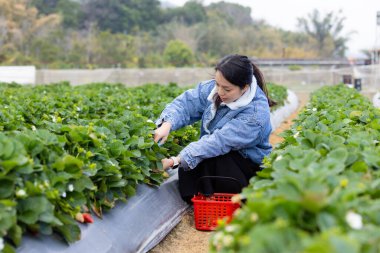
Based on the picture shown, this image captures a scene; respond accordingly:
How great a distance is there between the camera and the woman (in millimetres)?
4730

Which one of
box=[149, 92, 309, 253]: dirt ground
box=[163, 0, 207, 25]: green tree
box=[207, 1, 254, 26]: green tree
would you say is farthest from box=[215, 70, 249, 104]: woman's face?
box=[207, 1, 254, 26]: green tree

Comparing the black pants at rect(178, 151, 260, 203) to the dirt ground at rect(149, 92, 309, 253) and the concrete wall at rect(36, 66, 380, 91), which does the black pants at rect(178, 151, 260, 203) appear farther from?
the concrete wall at rect(36, 66, 380, 91)

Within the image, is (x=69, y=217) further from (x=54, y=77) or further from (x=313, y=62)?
(x=313, y=62)

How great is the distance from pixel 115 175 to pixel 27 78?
68.1 feet

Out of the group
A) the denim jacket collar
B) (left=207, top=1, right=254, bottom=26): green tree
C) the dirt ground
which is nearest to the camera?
the dirt ground

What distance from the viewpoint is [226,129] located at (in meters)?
4.79

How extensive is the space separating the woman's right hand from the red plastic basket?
1.75ft

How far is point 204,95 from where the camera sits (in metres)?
5.30

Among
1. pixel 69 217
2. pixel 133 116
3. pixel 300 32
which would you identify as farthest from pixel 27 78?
pixel 300 32

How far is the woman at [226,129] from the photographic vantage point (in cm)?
473

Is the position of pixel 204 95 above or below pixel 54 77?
above

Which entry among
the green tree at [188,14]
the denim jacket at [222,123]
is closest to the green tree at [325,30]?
the green tree at [188,14]

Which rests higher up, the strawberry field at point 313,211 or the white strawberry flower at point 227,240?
the strawberry field at point 313,211

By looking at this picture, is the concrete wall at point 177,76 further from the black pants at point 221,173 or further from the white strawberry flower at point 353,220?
the white strawberry flower at point 353,220
